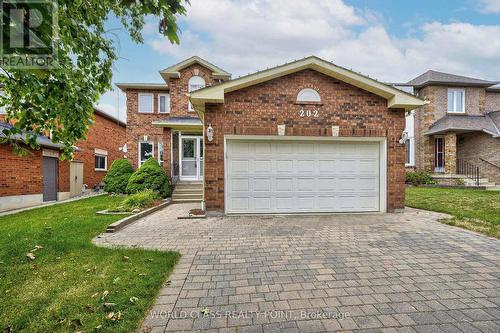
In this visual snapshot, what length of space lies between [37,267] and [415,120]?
22.6 m

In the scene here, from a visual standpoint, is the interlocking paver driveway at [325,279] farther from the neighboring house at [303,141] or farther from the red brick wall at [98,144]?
the red brick wall at [98,144]

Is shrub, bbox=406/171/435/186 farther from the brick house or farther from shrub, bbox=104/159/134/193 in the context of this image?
the brick house

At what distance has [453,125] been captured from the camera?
56.7 ft

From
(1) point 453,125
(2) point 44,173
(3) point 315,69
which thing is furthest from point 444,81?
(2) point 44,173

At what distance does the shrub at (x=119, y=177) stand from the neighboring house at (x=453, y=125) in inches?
772

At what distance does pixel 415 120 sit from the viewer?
64.5 feet

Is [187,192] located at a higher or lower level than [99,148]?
lower

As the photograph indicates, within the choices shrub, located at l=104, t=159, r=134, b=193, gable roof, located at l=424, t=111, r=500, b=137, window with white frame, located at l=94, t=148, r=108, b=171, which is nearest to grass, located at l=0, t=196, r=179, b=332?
shrub, located at l=104, t=159, r=134, b=193

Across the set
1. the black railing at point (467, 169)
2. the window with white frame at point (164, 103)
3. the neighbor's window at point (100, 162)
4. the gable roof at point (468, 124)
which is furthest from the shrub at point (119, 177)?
the black railing at point (467, 169)

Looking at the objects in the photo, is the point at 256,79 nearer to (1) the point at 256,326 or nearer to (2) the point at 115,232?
(2) the point at 115,232

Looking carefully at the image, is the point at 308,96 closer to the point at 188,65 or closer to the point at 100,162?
the point at 188,65

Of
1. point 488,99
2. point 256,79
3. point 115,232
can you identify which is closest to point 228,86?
point 256,79

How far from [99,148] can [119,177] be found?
22.5 feet

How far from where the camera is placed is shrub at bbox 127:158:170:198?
12500mm
